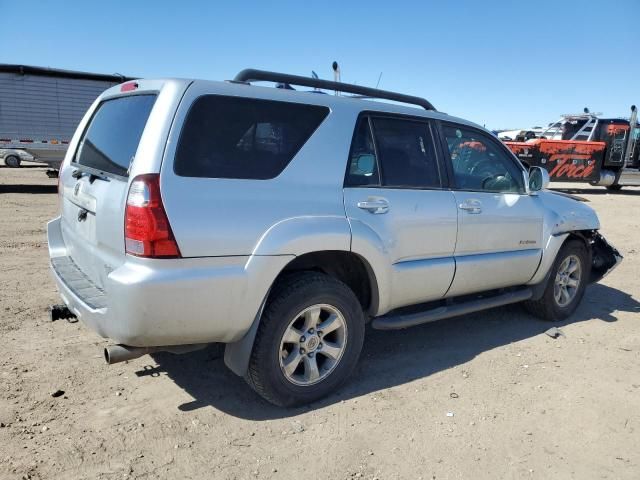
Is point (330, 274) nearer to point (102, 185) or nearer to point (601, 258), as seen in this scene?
point (102, 185)

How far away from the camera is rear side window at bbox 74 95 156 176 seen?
2.88 m

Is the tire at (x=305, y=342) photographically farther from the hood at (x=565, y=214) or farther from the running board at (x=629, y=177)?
the running board at (x=629, y=177)

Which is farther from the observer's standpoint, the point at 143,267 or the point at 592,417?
the point at 592,417

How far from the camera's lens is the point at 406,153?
374 centimetres

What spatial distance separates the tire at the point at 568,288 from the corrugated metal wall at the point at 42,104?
1427 centimetres

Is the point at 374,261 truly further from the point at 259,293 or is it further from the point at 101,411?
the point at 101,411

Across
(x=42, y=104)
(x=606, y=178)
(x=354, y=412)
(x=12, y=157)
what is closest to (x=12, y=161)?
(x=12, y=157)

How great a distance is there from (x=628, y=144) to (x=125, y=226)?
2028cm

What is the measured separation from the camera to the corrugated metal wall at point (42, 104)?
→ 14336 mm

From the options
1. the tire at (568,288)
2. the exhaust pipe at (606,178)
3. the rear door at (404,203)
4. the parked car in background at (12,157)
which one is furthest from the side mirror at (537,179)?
the parked car in background at (12,157)

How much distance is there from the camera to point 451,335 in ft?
15.0

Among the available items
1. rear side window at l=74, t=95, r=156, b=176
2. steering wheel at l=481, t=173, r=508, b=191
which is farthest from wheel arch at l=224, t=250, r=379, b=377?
steering wheel at l=481, t=173, r=508, b=191

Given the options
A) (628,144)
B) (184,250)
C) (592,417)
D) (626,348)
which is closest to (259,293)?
(184,250)

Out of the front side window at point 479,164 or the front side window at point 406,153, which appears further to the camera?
the front side window at point 479,164
